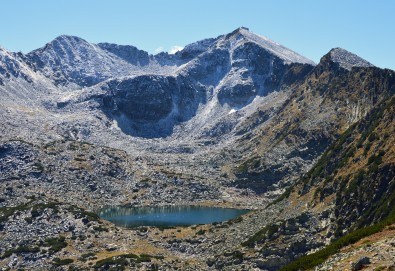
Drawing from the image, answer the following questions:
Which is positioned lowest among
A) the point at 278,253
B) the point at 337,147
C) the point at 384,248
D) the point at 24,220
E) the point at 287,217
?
the point at 384,248

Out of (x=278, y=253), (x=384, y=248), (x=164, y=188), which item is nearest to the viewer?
(x=384, y=248)

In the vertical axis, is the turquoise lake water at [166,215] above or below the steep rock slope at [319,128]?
below

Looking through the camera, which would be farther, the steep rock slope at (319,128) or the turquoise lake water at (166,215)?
the steep rock slope at (319,128)

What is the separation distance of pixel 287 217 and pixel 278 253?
513 inches

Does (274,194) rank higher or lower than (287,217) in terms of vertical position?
higher

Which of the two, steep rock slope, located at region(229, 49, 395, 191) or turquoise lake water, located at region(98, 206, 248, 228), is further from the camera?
steep rock slope, located at region(229, 49, 395, 191)

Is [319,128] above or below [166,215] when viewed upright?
above

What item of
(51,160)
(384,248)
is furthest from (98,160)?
(384,248)

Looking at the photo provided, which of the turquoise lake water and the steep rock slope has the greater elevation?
Answer: the steep rock slope

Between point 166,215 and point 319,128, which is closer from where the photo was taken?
point 166,215

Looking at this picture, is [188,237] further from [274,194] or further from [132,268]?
[274,194]

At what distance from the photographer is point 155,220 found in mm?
133250

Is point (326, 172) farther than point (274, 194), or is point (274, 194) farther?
point (274, 194)

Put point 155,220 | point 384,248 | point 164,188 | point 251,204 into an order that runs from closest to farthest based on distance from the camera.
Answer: point 384,248 → point 155,220 → point 251,204 → point 164,188
